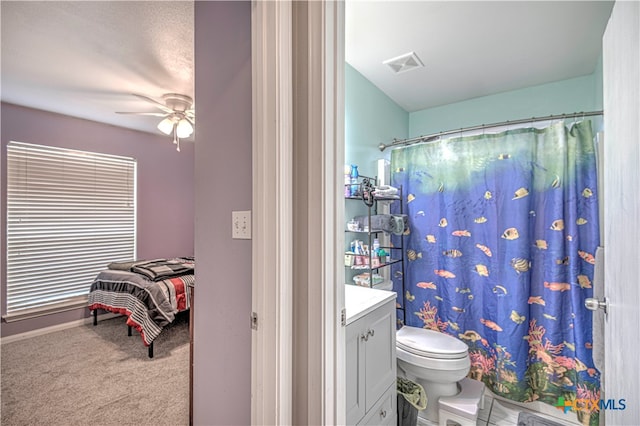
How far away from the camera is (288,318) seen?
868 millimetres

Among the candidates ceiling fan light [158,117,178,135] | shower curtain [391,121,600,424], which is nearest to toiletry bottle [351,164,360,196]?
shower curtain [391,121,600,424]

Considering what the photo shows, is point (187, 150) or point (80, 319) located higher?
point (187, 150)

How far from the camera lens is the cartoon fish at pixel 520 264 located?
80.4 inches

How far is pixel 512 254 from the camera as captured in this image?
208 cm

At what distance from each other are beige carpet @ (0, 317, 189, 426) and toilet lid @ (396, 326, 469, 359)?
138 cm

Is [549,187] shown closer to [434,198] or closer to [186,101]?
[434,198]

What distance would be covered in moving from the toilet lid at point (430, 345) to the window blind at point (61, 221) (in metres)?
3.55

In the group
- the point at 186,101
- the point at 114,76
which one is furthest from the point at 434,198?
the point at 114,76

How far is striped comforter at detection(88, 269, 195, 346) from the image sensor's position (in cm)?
246

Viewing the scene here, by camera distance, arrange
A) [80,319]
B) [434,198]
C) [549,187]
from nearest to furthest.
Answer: [549,187] < [434,198] < [80,319]

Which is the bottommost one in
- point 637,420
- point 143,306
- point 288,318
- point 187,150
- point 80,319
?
point 80,319

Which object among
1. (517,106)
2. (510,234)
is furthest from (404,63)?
(510,234)

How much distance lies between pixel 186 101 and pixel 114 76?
59 cm

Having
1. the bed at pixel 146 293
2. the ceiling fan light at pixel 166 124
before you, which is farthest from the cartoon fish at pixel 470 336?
the ceiling fan light at pixel 166 124
